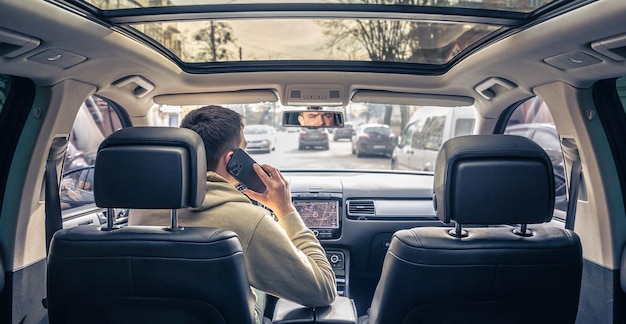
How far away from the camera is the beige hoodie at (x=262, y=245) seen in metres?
2.22

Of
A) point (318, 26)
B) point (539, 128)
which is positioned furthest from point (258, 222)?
point (539, 128)

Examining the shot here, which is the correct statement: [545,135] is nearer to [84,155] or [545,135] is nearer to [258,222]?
[258,222]

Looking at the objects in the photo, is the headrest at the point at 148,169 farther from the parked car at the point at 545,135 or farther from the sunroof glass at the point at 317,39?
the parked car at the point at 545,135

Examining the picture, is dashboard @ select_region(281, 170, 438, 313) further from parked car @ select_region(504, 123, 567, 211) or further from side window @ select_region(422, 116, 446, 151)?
side window @ select_region(422, 116, 446, 151)

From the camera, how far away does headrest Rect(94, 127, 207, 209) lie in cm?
198

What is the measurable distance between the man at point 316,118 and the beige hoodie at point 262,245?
5.55 ft

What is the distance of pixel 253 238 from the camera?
2.22 metres

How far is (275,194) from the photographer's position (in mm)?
2529

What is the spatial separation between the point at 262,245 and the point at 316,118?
1924mm

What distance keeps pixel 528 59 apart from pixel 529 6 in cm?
61

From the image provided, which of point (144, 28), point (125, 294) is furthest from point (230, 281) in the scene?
point (144, 28)

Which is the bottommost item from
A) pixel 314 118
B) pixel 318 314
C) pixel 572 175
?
pixel 318 314

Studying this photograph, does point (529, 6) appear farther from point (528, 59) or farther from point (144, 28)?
point (144, 28)

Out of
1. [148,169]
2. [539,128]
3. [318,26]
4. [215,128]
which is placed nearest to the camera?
[148,169]
